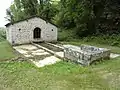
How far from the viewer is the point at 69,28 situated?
32.8m

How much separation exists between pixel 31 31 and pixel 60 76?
12.8 metres

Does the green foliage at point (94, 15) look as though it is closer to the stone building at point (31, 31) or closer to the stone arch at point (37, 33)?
the stone building at point (31, 31)

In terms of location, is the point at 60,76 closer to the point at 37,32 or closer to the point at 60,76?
the point at 60,76

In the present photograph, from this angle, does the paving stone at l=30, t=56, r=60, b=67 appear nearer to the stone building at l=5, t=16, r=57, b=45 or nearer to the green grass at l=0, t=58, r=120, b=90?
the green grass at l=0, t=58, r=120, b=90

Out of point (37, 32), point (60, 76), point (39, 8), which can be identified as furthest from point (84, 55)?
point (39, 8)

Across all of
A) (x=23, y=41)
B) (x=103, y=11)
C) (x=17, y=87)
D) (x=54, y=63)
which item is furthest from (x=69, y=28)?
(x=17, y=87)

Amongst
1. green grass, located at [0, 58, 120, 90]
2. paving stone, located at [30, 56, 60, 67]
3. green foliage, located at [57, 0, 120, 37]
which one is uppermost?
green foliage, located at [57, 0, 120, 37]

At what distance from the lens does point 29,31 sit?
24234 millimetres

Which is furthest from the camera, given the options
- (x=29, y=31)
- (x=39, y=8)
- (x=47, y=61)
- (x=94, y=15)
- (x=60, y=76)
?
(x=39, y=8)

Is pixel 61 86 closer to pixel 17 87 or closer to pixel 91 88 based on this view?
pixel 91 88

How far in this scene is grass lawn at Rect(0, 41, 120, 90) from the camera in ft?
36.3

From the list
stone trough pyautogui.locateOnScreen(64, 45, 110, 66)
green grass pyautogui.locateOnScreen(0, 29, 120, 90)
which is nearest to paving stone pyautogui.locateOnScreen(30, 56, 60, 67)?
green grass pyautogui.locateOnScreen(0, 29, 120, 90)

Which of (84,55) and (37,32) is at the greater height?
(37,32)

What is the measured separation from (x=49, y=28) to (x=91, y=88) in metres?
15.5
